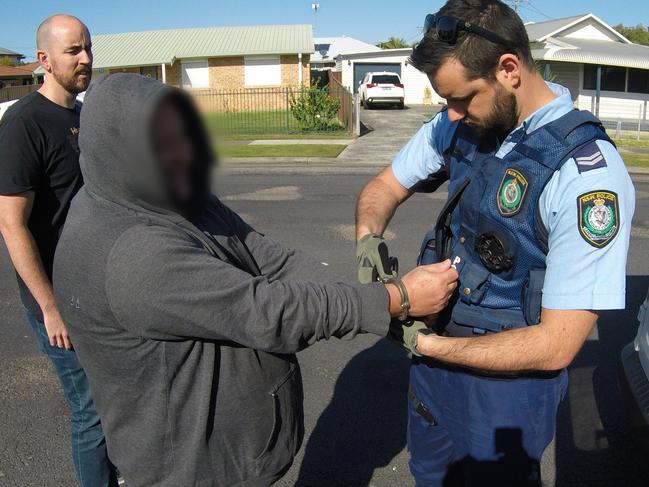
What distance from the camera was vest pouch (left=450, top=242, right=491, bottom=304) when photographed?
2.01 metres

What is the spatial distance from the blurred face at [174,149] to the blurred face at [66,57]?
1.64 metres

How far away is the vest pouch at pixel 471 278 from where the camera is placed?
6.61 ft

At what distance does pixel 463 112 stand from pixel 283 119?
1851cm

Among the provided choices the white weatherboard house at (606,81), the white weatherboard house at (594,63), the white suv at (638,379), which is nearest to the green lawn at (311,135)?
the white weatherboard house at (594,63)

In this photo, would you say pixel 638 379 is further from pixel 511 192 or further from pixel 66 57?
pixel 66 57

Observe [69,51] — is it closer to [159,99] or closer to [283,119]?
[159,99]

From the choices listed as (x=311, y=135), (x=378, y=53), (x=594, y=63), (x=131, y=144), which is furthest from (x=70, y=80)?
(x=378, y=53)

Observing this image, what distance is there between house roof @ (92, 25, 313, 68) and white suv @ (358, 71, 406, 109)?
388 centimetres

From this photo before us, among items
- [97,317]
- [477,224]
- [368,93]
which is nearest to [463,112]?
[477,224]

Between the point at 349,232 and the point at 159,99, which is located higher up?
the point at 159,99

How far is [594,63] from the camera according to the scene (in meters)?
23.8

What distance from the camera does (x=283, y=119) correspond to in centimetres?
2012

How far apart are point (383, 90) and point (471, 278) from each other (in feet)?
94.8

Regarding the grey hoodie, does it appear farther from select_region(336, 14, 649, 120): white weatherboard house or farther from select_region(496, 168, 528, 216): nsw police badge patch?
select_region(336, 14, 649, 120): white weatherboard house
